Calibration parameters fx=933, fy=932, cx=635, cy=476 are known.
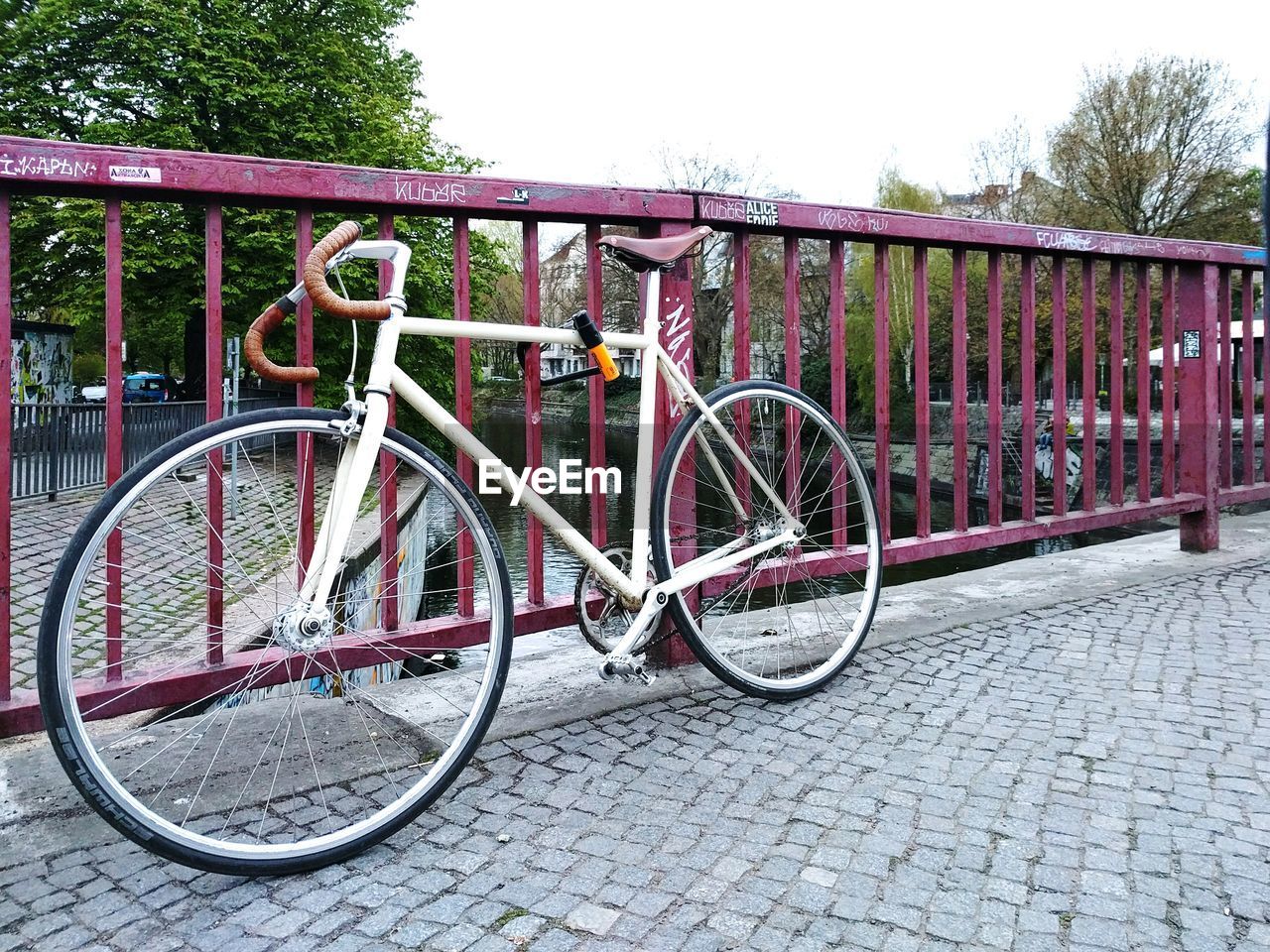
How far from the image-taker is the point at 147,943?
1.71 m

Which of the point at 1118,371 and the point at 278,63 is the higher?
the point at 278,63

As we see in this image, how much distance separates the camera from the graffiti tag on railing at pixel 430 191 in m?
2.74

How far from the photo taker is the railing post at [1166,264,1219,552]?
525 centimetres

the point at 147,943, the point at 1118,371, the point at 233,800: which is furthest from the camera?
the point at 1118,371

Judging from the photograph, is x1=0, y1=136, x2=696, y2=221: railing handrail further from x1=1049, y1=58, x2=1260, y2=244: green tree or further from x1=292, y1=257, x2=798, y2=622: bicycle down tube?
x1=1049, y1=58, x2=1260, y2=244: green tree

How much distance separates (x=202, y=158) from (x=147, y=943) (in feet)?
6.10

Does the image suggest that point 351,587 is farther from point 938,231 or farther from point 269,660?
point 938,231

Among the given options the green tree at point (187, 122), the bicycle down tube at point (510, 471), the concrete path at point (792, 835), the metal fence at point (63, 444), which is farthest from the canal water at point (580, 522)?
the green tree at point (187, 122)

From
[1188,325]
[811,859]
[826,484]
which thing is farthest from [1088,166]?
[811,859]

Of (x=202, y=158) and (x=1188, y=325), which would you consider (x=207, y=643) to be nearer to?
(x=202, y=158)

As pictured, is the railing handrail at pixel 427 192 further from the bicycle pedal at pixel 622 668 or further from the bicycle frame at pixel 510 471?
the bicycle pedal at pixel 622 668

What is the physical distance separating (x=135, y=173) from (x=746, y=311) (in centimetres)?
202

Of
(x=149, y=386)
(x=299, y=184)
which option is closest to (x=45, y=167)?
(x=299, y=184)

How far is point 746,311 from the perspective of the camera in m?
3.48
